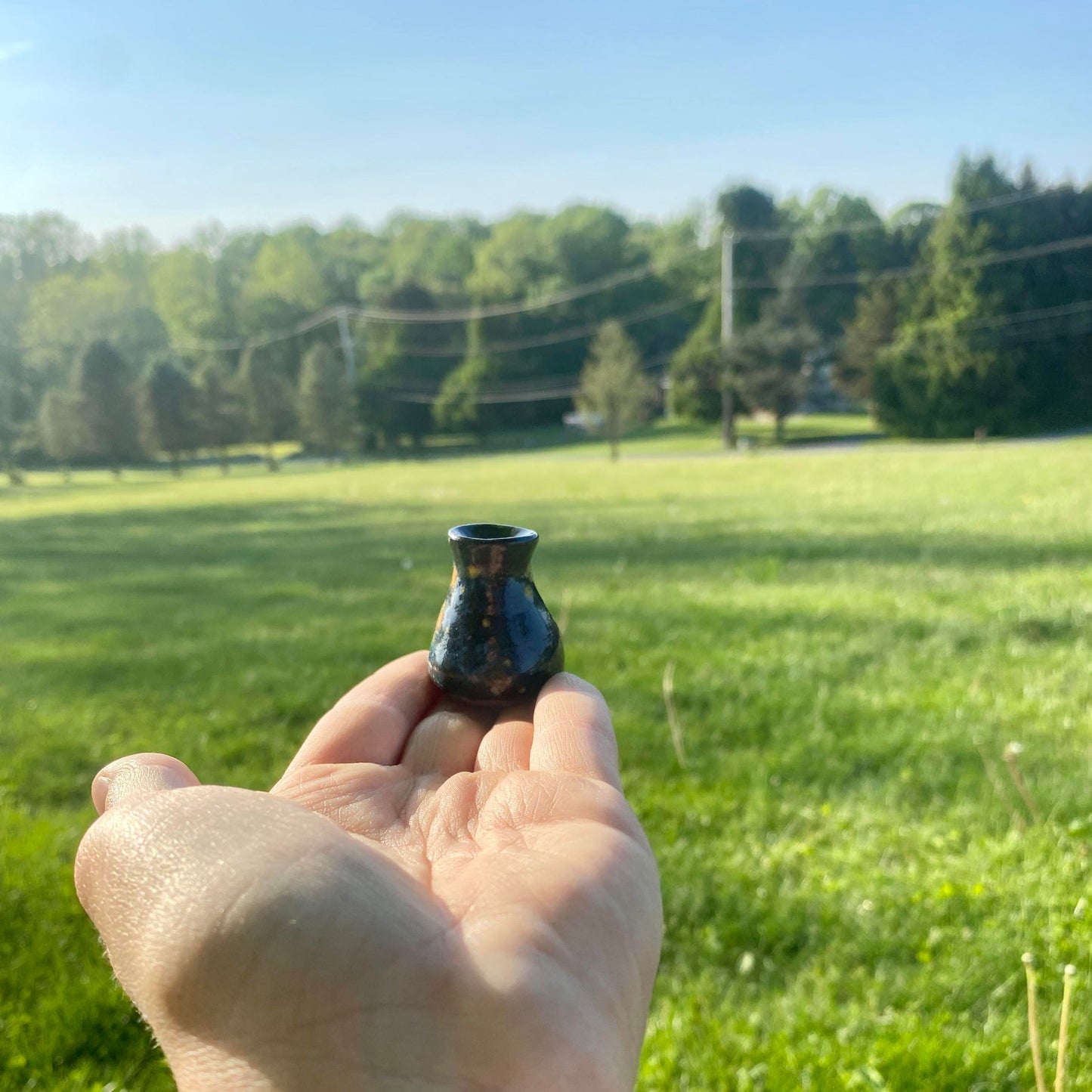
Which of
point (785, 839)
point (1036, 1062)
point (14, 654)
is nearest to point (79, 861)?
point (1036, 1062)

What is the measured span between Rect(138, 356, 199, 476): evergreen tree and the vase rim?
36312 millimetres

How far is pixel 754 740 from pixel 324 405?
42.0m

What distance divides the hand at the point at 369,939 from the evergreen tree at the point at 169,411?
37060 millimetres

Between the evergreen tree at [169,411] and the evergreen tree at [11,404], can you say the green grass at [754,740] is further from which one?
the evergreen tree at [169,411]

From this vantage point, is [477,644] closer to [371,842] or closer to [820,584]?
[371,842]

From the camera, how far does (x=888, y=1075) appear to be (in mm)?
1950

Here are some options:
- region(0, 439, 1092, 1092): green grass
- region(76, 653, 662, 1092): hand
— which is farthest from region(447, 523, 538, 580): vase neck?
region(0, 439, 1092, 1092): green grass

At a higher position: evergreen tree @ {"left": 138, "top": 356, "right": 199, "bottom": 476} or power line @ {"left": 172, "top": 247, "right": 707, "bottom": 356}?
power line @ {"left": 172, "top": 247, "right": 707, "bottom": 356}

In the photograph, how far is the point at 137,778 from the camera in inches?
60.1

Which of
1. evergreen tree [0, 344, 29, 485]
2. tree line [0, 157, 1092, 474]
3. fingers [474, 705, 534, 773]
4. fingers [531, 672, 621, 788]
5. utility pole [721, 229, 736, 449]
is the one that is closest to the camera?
fingers [531, 672, 621, 788]

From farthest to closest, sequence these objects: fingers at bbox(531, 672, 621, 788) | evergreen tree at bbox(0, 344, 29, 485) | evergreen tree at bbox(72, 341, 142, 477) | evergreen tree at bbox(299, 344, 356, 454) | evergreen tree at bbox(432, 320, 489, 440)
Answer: evergreen tree at bbox(432, 320, 489, 440), evergreen tree at bbox(299, 344, 356, 454), evergreen tree at bbox(72, 341, 142, 477), evergreen tree at bbox(0, 344, 29, 485), fingers at bbox(531, 672, 621, 788)

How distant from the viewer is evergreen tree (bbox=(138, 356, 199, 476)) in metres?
35.2

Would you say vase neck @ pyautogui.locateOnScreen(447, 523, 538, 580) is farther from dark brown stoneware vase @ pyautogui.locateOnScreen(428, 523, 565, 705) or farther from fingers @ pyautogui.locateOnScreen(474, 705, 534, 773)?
fingers @ pyautogui.locateOnScreen(474, 705, 534, 773)

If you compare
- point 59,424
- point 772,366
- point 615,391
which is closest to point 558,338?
point 772,366
